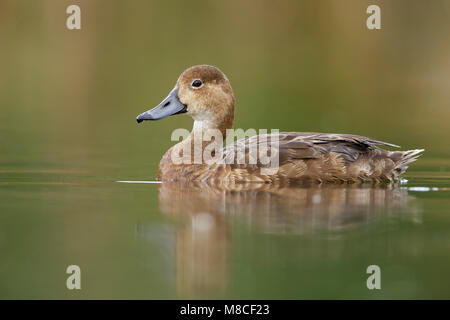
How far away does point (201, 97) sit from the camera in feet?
31.6

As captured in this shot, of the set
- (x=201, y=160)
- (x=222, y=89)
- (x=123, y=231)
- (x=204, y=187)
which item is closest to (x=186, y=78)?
(x=222, y=89)

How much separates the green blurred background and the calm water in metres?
0.03

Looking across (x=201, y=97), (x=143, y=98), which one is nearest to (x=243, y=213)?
(x=201, y=97)

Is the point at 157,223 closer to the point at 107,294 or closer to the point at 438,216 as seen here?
the point at 107,294

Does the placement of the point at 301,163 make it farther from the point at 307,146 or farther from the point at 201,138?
the point at 201,138

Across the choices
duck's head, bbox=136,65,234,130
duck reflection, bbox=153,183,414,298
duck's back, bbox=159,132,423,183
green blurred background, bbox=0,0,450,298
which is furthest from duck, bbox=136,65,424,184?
green blurred background, bbox=0,0,450,298

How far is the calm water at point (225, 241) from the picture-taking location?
497 centimetres

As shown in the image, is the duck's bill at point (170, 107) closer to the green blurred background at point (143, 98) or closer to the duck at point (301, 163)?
the duck at point (301, 163)

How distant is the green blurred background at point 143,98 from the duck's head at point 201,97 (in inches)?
35.1

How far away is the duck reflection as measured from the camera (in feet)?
17.4

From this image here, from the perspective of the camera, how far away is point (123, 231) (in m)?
6.25

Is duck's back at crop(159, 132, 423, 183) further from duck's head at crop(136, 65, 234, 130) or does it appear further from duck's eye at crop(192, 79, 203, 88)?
duck's eye at crop(192, 79, 203, 88)

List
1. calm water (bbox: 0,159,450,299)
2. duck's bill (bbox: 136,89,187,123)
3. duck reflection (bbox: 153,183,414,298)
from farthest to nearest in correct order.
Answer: duck's bill (bbox: 136,89,187,123), duck reflection (bbox: 153,183,414,298), calm water (bbox: 0,159,450,299)
